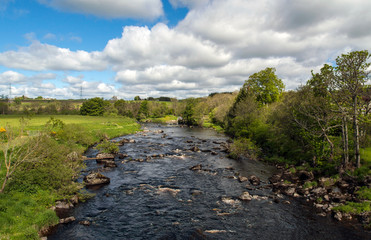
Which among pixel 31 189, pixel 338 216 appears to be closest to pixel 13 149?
pixel 31 189

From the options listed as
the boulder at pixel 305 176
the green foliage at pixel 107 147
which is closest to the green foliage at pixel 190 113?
the green foliage at pixel 107 147

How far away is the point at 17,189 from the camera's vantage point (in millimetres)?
19266

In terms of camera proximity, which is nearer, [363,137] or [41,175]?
[41,175]

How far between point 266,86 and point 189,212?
183 ft

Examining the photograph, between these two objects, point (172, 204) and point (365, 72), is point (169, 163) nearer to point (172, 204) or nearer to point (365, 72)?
point (172, 204)

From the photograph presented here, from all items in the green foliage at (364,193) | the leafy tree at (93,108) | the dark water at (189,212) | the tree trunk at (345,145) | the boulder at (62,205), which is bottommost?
the dark water at (189,212)

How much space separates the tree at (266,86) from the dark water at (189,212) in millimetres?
41143

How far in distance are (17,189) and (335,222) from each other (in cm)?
2774

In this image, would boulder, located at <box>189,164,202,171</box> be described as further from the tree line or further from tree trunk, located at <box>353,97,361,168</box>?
tree trunk, located at <box>353,97,361,168</box>

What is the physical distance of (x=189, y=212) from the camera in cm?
1952

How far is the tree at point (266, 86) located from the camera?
6525 cm

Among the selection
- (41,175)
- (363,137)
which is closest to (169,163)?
(41,175)

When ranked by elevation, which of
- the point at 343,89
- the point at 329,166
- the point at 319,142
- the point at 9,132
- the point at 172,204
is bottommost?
the point at 172,204

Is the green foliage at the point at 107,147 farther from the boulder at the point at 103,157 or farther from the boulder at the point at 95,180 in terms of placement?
the boulder at the point at 95,180
